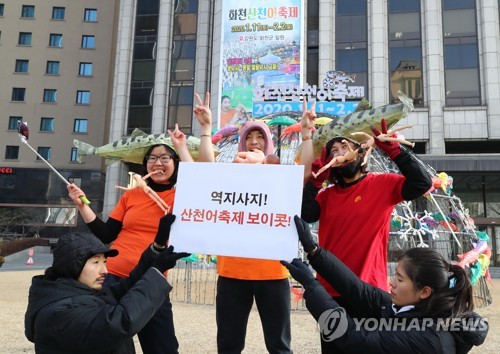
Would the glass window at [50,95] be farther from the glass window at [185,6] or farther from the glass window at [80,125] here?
the glass window at [185,6]

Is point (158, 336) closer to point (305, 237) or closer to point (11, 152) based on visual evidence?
point (305, 237)

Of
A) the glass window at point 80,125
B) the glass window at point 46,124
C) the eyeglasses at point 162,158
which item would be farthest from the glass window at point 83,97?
the eyeglasses at point 162,158

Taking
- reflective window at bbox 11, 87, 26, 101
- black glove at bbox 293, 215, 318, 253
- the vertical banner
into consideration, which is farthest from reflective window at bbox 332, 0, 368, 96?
reflective window at bbox 11, 87, 26, 101

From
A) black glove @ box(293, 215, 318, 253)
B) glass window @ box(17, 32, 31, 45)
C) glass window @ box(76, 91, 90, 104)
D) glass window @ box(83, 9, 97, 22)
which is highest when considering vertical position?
glass window @ box(83, 9, 97, 22)

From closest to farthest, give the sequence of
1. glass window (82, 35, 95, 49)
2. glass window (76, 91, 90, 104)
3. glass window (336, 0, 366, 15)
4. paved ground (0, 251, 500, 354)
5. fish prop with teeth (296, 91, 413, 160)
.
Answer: fish prop with teeth (296, 91, 413, 160), paved ground (0, 251, 500, 354), glass window (336, 0, 366, 15), glass window (76, 91, 90, 104), glass window (82, 35, 95, 49)

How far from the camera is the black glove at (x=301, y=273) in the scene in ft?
6.21

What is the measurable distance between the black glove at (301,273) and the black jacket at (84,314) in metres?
0.60

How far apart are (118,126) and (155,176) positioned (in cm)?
2570

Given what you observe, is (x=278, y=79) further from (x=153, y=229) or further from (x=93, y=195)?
(x=153, y=229)

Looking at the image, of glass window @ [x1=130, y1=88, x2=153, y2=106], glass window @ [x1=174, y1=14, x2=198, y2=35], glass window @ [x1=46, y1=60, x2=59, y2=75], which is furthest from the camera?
glass window @ [x1=46, y1=60, x2=59, y2=75]

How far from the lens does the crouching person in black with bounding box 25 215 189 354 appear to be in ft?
5.96

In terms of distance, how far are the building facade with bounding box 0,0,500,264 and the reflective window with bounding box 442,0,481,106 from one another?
5 cm

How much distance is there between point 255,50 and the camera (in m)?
24.5

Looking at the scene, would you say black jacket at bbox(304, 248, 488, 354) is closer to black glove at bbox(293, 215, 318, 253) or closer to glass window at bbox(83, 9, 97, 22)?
black glove at bbox(293, 215, 318, 253)
